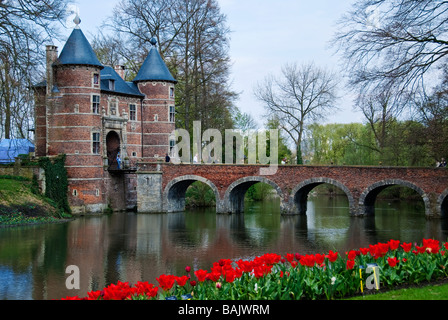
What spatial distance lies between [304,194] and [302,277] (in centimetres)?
2112

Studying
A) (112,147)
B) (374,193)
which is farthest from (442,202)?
(112,147)

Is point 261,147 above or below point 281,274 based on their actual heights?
above

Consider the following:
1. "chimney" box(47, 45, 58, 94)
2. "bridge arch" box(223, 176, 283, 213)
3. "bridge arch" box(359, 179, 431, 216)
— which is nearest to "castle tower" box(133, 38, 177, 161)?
"bridge arch" box(223, 176, 283, 213)

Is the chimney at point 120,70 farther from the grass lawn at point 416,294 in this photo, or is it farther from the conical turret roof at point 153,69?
the grass lawn at point 416,294

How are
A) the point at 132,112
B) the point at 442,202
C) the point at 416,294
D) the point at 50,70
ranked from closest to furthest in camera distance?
1. the point at 416,294
2. the point at 442,202
3. the point at 50,70
4. the point at 132,112

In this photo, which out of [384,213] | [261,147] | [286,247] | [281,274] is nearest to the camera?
[281,274]

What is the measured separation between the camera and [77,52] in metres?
26.3

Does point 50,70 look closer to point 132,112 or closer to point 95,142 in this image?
point 95,142

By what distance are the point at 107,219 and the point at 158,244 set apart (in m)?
7.64

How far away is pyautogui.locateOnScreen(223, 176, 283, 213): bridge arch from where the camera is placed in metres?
27.5

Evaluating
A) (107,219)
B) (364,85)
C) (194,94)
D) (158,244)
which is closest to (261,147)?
(194,94)
